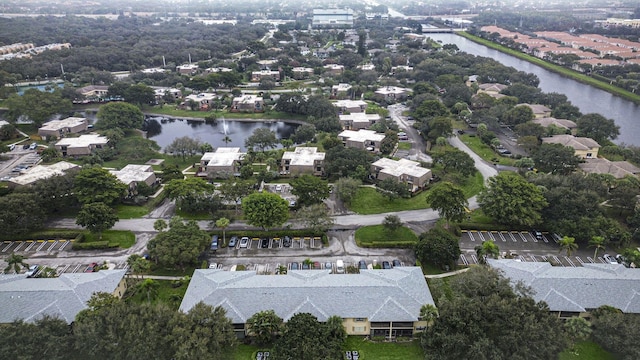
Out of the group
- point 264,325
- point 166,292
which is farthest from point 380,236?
point 166,292

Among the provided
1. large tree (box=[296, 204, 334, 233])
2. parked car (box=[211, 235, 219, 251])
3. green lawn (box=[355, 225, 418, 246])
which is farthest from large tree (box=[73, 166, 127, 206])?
green lawn (box=[355, 225, 418, 246])

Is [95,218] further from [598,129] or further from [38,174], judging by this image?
[598,129]

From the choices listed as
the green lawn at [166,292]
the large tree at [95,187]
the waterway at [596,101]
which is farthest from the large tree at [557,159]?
the large tree at [95,187]

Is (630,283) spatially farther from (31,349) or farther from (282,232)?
(31,349)

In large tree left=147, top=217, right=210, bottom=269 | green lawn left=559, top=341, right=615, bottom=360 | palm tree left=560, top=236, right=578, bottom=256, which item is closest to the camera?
green lawn left=559, top=341, right=615, bottom=360

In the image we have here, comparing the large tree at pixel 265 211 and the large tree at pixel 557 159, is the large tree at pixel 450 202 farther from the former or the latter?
the large tree at pixel 557 159

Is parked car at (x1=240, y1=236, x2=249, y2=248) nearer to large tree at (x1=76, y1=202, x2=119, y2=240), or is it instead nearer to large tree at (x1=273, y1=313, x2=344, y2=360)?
large tree at (x1=76, y1=202, x2=119, y2=240)

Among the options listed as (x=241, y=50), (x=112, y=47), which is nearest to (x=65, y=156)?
(x=112, y=47)
